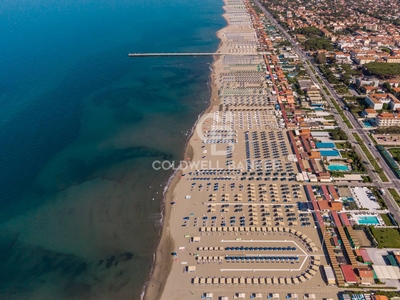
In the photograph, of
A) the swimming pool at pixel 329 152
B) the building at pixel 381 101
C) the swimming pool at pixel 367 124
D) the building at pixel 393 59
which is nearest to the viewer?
the swimming pool at pixel 329 152

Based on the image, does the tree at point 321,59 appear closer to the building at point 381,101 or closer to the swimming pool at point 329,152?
the building at point 381,101

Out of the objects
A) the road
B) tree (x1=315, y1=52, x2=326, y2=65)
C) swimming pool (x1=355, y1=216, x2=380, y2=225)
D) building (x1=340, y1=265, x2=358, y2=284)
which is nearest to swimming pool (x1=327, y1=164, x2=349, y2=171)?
the road

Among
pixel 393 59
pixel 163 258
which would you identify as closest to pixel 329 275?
pixel 163 258

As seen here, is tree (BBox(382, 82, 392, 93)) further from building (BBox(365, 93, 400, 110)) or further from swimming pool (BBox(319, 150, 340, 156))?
swimming pool (BBox(319, 150, 340, 156))

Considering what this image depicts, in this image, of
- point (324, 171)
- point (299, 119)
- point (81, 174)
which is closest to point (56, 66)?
point (81, 174)

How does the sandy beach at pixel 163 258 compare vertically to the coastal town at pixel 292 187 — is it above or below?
below

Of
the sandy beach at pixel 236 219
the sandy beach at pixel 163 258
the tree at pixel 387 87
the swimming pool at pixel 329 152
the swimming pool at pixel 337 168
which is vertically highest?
the tree at pixel 387 87

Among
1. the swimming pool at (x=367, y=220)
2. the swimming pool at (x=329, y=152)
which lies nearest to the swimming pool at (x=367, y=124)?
the swimming pool at (x=329, y=152)
